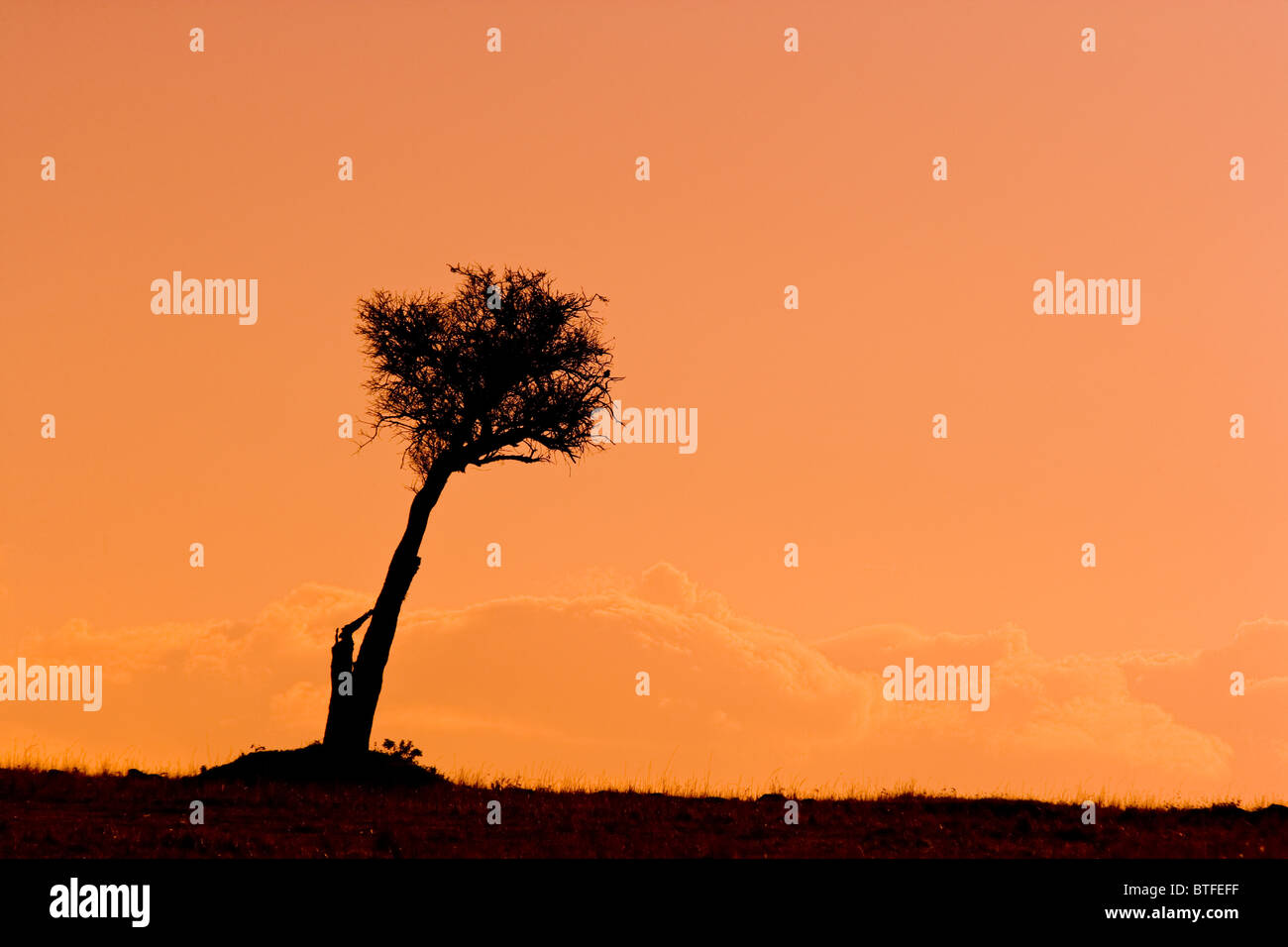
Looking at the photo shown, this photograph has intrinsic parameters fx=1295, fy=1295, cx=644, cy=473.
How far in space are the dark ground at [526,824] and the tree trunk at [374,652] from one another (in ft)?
3.71

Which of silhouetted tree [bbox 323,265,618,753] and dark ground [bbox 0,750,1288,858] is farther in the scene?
silhouetted tree [bbox 323,265,618,753]

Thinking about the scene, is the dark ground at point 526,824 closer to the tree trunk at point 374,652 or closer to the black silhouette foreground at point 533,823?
the black silhouette foreground at point 533,823

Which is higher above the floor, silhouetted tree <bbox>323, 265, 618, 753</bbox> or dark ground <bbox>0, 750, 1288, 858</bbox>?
silhouetted tree <bbox>323, 265, 618, 753</bbox>

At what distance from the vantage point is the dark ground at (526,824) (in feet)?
69.2

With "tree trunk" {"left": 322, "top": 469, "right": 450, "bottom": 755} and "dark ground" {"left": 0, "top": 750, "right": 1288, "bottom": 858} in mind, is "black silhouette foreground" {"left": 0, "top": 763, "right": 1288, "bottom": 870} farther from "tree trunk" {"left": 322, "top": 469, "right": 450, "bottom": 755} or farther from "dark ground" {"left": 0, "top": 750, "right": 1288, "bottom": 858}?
"tree trunk" {"left": 322, "top": 469, "right": 450, "bottom": 755}

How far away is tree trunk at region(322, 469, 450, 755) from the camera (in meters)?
31.8

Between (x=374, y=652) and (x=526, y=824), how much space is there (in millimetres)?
9506

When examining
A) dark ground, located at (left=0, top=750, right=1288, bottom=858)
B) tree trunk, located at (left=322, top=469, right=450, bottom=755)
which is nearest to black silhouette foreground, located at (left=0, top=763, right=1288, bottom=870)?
dark ground, located at (left=0, top=750, right=1288, bottom=858)

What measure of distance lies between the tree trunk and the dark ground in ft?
3.71

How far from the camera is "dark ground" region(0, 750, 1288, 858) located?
69.2ft

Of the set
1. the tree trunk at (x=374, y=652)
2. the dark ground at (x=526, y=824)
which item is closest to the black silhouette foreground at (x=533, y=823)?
the dark ground at (x=526, y=824)
